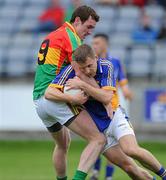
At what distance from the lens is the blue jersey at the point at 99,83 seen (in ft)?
33.3

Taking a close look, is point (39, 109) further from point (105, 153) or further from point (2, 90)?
point (2, 90)

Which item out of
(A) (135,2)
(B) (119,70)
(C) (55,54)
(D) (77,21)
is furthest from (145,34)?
(C) (55,54)

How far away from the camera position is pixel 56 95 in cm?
1010

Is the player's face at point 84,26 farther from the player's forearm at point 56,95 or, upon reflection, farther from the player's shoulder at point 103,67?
the player's forearm at point 56,95

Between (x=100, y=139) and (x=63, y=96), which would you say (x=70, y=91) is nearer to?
(x=63, y=96)

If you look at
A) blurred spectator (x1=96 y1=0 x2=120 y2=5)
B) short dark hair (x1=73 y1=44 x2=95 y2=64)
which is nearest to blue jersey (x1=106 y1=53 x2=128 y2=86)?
short dark hair (x1=73 y1=44 x2=95 y2=64)

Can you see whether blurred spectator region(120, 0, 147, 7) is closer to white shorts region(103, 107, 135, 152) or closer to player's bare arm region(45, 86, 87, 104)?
white shorts region(103, 107, 135, 152)

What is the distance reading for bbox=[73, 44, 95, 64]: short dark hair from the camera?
983 cm

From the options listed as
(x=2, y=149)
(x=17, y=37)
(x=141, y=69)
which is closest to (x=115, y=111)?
(x=2, y=149)

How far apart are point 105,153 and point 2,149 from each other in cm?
791

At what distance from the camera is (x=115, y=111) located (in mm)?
10422

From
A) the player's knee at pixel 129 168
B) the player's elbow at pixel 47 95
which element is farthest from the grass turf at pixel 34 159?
the player's elbow at pixel 47 95

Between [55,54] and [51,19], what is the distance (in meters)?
11.2

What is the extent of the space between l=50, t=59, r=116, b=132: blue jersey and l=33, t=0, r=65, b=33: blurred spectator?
11.2 metres
